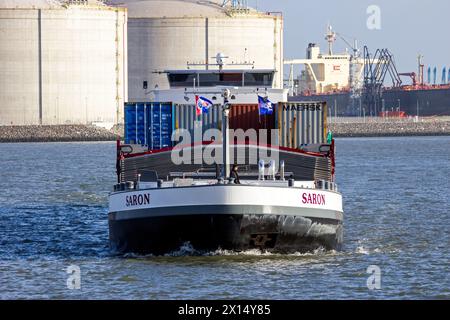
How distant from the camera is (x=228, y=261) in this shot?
29.8 meters

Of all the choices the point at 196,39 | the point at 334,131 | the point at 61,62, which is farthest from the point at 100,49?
the point at 334,131

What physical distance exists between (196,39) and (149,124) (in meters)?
96.7

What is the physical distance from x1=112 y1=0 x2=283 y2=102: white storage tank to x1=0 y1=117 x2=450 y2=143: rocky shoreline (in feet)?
25.4

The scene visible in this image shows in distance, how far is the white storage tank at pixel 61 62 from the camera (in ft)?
418

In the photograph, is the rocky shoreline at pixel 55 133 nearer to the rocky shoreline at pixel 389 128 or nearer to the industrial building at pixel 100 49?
the industrial building at pixel 100 49

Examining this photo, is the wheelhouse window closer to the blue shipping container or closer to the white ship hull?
the blue shipping container

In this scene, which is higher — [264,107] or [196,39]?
[196,39]

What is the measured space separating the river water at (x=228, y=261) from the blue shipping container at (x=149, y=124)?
2.99 meters

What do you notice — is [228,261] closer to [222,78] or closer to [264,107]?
[264,107]

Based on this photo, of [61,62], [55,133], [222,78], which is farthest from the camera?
[55,133]

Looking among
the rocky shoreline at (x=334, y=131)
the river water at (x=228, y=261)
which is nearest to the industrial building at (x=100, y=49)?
the rocky shoreline at (x=334, y=131)

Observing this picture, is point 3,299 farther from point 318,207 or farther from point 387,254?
point 387,254

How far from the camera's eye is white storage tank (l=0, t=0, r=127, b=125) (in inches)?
5017
